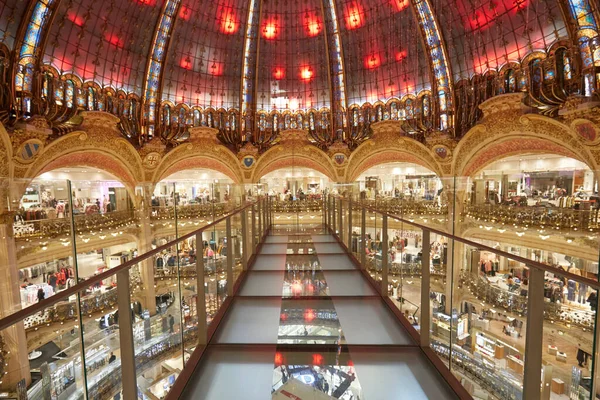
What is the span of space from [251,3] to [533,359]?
71.6 feet

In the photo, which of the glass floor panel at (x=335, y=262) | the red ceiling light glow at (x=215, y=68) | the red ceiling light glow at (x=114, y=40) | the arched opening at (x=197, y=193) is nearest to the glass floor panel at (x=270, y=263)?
the glass floor panel at (x=335, y=262)

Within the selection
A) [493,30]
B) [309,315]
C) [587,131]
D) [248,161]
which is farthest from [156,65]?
[587,131]

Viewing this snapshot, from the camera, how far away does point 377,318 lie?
3.61m

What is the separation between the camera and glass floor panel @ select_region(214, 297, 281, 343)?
3.17 m

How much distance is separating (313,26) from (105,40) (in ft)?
38.4

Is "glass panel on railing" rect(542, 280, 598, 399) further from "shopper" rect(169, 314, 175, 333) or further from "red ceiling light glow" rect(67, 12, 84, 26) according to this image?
"red ceiling light glow" rect(67, 12, 84, 26)

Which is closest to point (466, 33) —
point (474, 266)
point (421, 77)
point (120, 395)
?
point (421, 77)

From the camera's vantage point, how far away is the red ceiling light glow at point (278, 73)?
843 inches

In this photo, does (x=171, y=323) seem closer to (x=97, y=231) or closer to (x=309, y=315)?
(x=309, y=315)

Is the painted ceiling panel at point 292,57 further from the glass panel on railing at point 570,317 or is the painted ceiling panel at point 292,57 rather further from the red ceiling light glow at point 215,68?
the glass panel on railing at point 570,317

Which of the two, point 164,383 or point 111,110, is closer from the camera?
point 164,383

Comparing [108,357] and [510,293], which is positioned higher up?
[510,293]

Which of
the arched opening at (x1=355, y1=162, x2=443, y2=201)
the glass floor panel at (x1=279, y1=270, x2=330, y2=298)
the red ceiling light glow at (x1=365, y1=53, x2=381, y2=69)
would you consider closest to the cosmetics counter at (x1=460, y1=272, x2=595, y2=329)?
the glass floor panel at (x1=279, y1=270, x2=330, y2=298)

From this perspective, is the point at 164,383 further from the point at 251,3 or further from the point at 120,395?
the point at 251,3
